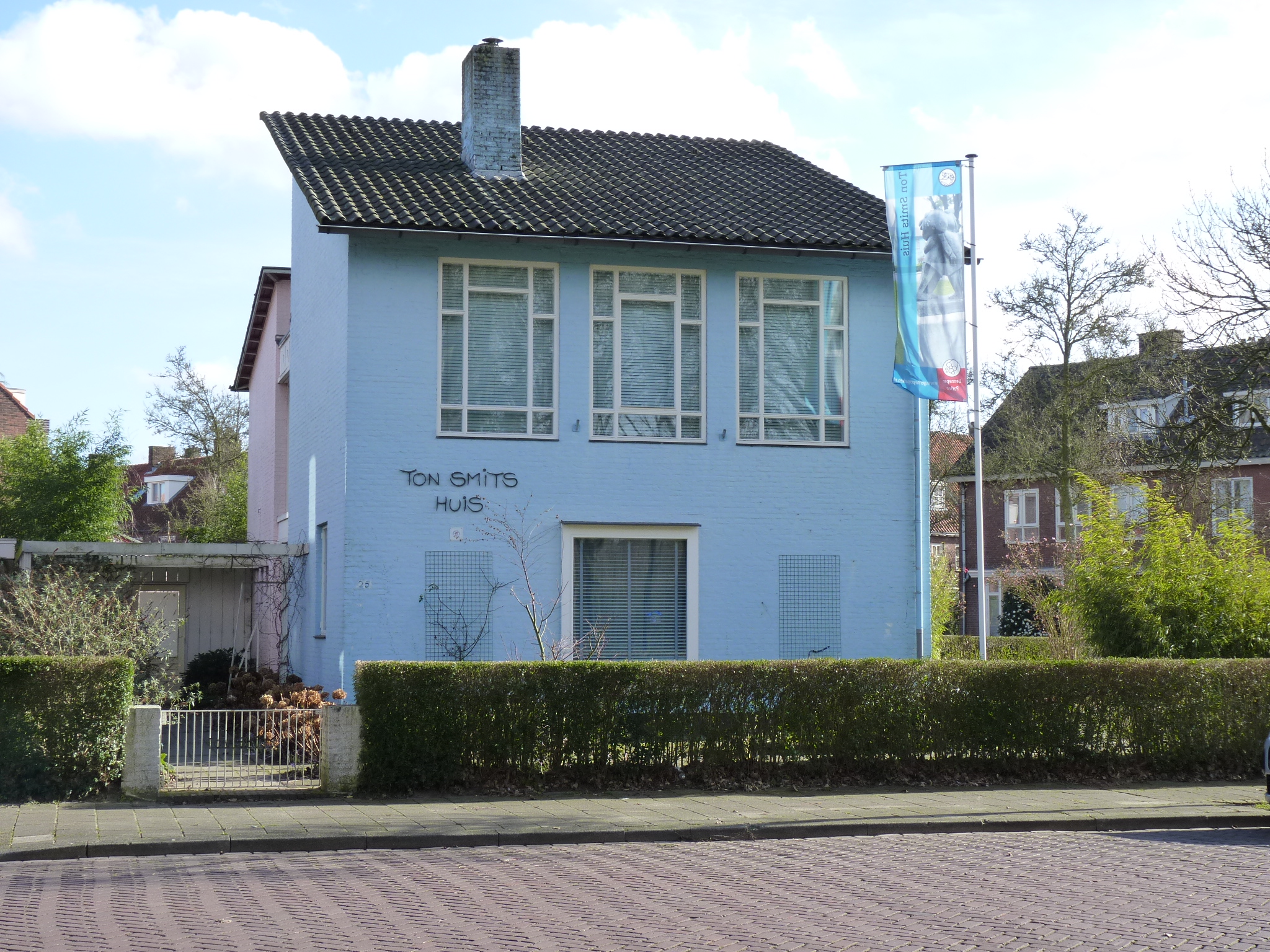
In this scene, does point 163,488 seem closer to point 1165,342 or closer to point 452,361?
point 452,361

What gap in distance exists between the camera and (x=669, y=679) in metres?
13.5

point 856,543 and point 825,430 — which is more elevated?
point 825,430

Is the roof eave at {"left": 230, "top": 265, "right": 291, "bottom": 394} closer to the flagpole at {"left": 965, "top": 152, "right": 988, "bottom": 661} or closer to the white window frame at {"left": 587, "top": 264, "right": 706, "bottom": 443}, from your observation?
the white window frame at {"left": 587, "top": 264, "right": 706, "bottom": 443}

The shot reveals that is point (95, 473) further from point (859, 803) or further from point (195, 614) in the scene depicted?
point (859, 803)

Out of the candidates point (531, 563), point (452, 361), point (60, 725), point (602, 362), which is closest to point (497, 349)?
point (452, 361)

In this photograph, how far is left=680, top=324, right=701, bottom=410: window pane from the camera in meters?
19.6

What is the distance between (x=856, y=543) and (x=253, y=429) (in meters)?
17.0

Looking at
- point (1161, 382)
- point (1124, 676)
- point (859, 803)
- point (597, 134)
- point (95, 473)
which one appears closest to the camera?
point (859, 803)

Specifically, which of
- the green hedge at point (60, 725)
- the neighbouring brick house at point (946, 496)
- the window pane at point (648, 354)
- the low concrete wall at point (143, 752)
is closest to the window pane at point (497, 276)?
the window pane at point (648, 354)

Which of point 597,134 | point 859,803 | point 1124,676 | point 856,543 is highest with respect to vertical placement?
point 597,134

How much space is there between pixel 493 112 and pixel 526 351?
4.40m

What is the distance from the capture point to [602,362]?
1942 cm

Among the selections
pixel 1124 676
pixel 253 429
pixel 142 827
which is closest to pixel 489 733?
pixel 142 827

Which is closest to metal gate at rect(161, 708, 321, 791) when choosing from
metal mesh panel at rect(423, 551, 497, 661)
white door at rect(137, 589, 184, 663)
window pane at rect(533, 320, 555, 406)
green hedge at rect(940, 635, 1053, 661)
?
metal mesh panel at rect(423, 551, 497, 661)
